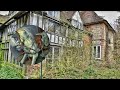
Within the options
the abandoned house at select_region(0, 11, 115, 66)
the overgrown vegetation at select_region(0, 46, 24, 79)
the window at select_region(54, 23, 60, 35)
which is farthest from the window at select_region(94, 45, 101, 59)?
the overgrown vegetation at select_region(0, 46, 24, 79)

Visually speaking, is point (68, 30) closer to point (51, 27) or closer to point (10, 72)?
point (51, 27)

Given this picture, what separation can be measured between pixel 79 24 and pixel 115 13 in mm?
640

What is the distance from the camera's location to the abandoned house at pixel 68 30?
12.4 feet

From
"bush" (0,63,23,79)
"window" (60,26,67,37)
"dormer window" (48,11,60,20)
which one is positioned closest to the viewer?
"bush" (0,63,23,79)

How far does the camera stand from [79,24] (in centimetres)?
403

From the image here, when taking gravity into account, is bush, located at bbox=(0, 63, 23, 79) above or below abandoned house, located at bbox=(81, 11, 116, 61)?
below

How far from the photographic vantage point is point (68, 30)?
396 cm

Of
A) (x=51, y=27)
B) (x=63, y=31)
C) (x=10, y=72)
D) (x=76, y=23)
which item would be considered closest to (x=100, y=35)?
(x=76, y=23)

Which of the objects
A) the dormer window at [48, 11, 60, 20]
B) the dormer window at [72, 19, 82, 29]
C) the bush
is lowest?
the bush

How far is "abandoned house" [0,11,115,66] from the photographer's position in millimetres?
3771

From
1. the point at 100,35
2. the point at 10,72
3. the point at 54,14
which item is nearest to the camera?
the point at 10,72

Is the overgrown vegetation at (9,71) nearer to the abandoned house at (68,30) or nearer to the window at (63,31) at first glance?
the abandoned house at (68,30)

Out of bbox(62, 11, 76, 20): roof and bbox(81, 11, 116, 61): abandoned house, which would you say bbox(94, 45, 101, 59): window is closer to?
bbox(81, 11, 116, 61): abandoned house

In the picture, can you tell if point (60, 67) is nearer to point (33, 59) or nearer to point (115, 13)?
point (33, 59)
